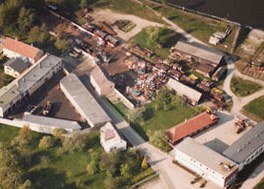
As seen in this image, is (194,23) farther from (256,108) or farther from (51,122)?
(51,122)

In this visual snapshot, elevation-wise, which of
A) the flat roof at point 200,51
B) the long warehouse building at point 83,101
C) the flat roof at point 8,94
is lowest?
the flat roof at point 8,94

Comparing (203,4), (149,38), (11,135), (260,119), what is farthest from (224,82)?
(11,135)

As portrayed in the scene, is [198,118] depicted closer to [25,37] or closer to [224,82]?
[224,82]

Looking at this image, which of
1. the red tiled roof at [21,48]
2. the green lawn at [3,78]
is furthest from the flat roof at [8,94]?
the red tiled roof at [21,48]

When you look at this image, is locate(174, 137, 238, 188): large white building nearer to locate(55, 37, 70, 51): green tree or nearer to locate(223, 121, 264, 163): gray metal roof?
locate(223, 121, 264, 163): gray metal roof

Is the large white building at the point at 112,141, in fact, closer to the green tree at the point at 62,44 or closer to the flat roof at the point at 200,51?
the green tree at the point at 62,44

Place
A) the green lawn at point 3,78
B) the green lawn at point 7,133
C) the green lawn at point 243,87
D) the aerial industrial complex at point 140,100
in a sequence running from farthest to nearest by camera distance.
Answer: the green lawn at point 3,78 < the green lawn at point 243,87 < the green lawn at point 7,133 < the aerial industrial complex at point 140,100
